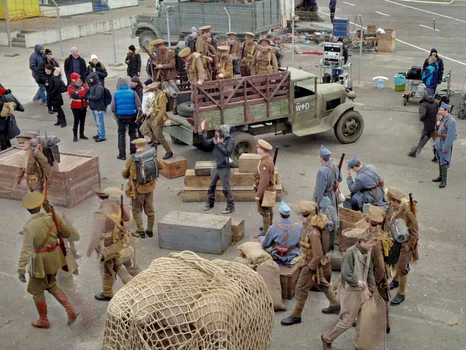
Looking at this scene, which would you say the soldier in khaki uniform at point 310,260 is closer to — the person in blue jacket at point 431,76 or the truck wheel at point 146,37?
the person in blue jacket at point 431,76

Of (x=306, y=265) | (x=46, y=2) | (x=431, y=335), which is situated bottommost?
(x=431, y=335)

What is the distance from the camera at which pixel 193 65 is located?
44.7 feet

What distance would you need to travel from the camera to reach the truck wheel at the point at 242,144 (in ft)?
41.7

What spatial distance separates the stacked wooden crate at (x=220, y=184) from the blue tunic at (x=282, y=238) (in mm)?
2976

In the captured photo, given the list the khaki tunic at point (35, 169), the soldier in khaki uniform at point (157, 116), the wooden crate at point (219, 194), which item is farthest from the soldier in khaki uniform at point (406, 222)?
the soldier in khaki uniform at point (157, 116)

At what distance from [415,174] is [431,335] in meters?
5.43

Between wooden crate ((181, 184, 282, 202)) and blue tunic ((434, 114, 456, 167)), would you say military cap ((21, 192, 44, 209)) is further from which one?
blue tunic ((434, 114, 456, 167))

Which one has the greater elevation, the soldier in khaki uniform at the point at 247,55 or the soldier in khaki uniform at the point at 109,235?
the soldier in khaki uniform at the point at 247,55

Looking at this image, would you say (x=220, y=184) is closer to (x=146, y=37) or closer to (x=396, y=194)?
(x=396, y=194)

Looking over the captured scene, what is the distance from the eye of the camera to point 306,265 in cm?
742

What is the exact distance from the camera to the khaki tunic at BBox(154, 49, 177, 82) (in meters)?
14.1

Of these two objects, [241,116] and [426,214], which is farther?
[241,116]

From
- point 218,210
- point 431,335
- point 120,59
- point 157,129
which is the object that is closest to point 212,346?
point 431,335

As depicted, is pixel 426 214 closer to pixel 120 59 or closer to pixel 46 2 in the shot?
pixel 120 59
